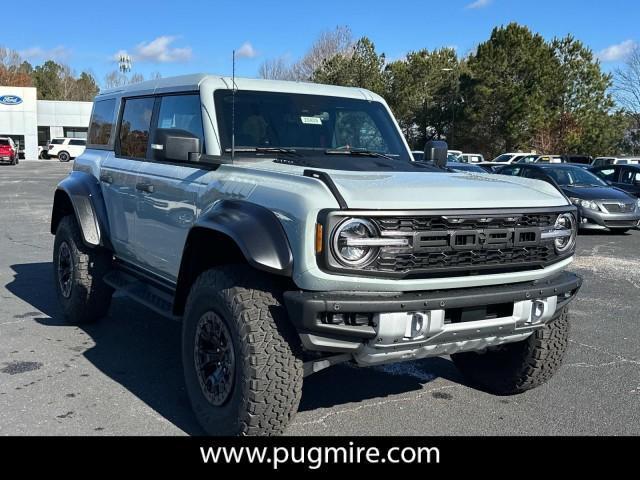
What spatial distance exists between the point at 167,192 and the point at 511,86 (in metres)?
37.3

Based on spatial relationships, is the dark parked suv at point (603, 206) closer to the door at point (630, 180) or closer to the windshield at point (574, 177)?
the windshield at point (574, 177)

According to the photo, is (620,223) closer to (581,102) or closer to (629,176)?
(629,176)

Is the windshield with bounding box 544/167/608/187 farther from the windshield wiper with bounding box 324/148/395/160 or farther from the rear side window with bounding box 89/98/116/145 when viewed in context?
the rear side window with bounding box 89/98/116/145

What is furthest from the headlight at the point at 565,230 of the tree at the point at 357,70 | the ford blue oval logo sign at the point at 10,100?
the ford blue oval logo sign at the point at 10,100

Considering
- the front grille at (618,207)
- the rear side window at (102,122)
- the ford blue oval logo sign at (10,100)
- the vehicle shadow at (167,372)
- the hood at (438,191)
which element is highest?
the ford blue oval logo sign at (10,100)

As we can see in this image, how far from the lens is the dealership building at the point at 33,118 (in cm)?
5619

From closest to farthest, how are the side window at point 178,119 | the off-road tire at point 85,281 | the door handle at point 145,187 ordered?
the side window at point 178,119, the door handle at point 145,187, the off-road tire at point 85,281

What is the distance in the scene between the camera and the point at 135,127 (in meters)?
5.32

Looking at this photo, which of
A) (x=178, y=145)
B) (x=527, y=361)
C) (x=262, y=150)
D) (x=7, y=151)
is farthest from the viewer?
(x=7, y=151)

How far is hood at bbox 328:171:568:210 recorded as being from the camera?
3.15m

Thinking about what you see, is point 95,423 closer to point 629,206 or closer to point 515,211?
point 515,211

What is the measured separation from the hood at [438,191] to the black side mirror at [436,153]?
119cm

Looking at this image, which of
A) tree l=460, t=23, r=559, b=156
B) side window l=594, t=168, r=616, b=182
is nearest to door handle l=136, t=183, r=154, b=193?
side window l=594, t=168, r=616, b=182

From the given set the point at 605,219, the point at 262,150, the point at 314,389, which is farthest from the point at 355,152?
the point at 605,219
